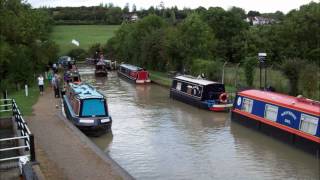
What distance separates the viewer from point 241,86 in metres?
36.1

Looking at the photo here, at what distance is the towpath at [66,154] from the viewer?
550 inches

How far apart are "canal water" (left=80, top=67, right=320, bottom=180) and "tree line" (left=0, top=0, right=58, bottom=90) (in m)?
5.75

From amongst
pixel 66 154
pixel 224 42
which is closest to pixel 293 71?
pixel 66 154

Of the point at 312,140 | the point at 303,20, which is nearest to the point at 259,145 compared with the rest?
the point at 312,140

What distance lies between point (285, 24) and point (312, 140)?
34291 mm

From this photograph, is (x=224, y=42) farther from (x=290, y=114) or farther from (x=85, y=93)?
(x=290, y=114)

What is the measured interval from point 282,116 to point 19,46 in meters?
16.6

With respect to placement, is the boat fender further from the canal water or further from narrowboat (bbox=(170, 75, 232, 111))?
the canal water

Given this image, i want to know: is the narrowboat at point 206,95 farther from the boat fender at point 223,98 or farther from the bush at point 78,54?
the bush at point 78,54

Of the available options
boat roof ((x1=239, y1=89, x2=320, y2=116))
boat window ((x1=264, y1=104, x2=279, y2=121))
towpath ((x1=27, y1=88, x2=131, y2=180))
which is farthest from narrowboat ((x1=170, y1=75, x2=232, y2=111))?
towpath ((x1=27, y1=88, x2=131, y2=180))

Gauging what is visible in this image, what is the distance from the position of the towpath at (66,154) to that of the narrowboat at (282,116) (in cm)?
766

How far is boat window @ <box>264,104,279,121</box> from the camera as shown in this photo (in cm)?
2180

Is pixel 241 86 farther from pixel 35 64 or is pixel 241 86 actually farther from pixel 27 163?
pixel 27 163

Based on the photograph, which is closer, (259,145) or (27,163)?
(27,163)
